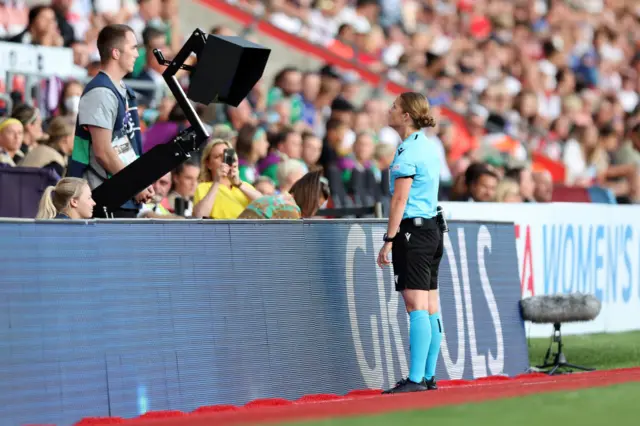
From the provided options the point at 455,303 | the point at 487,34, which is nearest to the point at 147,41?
the point at 455,303

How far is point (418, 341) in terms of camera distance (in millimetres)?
8828

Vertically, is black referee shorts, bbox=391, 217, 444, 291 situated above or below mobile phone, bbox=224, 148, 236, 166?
below

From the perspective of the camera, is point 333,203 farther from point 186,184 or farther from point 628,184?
point 628,184

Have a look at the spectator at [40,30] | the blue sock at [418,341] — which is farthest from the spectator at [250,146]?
the blue sock at [418,341]

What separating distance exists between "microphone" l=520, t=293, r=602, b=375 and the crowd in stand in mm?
2421

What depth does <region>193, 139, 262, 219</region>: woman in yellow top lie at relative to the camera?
10453 millimetres

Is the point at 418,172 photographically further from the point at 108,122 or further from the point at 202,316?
the point at 108,122

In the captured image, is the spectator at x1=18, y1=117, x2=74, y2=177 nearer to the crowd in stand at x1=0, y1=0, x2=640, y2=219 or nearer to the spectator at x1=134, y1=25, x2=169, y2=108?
the crowd in stand at x1=0, y1=0, x2=640, y2=219

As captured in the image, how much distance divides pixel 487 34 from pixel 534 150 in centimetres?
444

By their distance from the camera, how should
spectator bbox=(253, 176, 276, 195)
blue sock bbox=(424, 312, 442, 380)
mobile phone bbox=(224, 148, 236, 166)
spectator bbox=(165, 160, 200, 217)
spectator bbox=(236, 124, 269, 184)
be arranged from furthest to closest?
spectator bbox=(236, 124, 269, 184), spectator bbox=(165, 160, 200, 217), spectator bbox=(253, 176, 276, 195), mobile phone bbox=(224, 148, 236, 166), blue sock bbox=(424, 312, 442, 380)

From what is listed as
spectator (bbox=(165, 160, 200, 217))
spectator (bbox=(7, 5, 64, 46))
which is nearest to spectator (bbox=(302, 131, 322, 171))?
spectator (bbox=(165, 160, 200, 217))

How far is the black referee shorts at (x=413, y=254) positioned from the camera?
876 cm

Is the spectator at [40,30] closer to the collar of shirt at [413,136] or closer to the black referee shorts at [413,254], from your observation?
the collar of shirt at [413,136]

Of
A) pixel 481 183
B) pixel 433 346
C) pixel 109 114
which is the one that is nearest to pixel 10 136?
pixel 109 114
